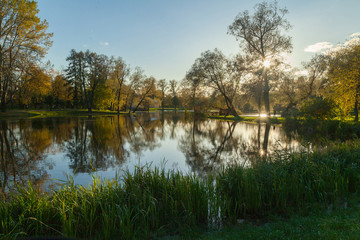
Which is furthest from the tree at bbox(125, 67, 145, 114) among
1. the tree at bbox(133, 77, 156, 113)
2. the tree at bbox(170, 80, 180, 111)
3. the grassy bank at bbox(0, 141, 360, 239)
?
the grassy bank at bbox(0, 141, 360, 239)

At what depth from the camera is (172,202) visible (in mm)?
4391

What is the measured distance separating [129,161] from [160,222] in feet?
18.0

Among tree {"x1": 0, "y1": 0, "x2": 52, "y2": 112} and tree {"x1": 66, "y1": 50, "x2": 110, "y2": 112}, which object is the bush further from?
tree {"x1": 66, "y1": 50, "x2": 110, "y2": 112}

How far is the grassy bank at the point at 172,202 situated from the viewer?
367 cm

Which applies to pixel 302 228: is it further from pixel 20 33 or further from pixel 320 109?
pixel 20 33

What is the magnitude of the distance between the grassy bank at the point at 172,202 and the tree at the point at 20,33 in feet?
102

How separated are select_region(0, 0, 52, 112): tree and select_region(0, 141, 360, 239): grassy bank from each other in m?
31.2

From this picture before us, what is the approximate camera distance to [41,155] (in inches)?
403

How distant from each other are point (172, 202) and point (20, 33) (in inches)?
1339

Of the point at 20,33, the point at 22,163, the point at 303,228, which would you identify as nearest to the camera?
the point at 303,228

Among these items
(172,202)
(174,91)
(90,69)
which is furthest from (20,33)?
(174,91)

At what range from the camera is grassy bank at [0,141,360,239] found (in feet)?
12.1

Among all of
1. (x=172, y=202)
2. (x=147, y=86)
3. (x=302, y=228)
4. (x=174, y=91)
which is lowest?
(x=302, y=228)

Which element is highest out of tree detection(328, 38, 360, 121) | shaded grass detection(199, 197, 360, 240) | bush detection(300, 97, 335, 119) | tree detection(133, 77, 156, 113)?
tree detection(133, 77, 156, 113)
